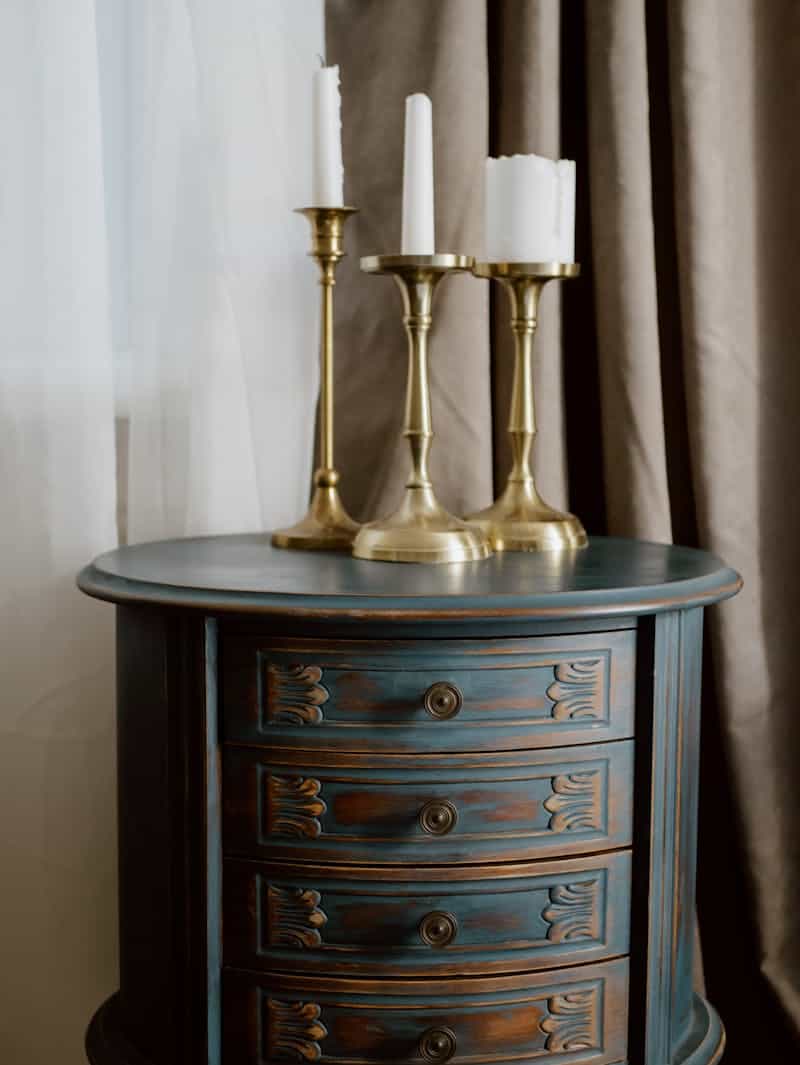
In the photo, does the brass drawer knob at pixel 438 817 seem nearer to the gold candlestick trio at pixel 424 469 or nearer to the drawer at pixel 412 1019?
the drawer at pixel 412 1019

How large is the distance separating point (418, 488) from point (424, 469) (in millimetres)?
20

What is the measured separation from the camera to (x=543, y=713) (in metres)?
1.02

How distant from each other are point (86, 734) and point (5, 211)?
569mm

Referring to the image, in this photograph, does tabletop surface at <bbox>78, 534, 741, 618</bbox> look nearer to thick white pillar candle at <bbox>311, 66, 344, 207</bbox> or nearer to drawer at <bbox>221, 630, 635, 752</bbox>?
drawer at <bbox>221, 630, 635, 752</bbox>

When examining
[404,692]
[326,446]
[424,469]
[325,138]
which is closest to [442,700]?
[404,692]

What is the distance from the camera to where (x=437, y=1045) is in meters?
1.03

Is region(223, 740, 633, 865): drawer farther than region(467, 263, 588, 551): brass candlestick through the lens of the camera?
No

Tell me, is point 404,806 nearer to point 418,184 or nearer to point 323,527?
point 323,527

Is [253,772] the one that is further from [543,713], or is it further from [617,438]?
[617,438]

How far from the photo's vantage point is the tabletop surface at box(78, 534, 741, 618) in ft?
3.19

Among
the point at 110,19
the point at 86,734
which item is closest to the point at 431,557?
the point at 86,734

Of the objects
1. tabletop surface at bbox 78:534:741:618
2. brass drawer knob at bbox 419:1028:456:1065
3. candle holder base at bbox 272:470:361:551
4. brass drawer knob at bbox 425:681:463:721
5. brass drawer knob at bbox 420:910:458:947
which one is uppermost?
candle holder base at bbox 272:470:361:551

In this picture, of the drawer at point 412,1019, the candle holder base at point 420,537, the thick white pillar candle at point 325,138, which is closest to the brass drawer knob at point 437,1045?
the drawer at point 412,1019

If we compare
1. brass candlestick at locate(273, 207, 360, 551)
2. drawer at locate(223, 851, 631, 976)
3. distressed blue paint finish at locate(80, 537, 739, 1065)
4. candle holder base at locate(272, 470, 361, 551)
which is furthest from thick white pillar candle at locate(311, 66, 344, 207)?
drawer at locate(223, 851, 631, 976)
